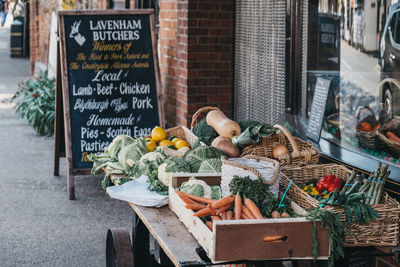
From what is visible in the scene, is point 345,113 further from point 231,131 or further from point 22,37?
point 22,37

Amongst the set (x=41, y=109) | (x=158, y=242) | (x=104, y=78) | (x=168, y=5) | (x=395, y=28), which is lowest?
(x=158, y=242)

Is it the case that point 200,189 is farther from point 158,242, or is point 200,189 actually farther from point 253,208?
point 253,208

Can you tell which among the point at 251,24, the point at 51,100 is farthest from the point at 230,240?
the point at 51,100

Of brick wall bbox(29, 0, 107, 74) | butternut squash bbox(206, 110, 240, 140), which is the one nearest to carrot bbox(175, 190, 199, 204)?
butternut squash bbox(206, 110, 240, 140)

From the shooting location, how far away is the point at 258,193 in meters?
3.49

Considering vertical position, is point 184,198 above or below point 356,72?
below

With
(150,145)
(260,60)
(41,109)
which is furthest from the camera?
(41,109)

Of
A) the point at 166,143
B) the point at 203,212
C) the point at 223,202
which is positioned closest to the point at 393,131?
the point at 166,143

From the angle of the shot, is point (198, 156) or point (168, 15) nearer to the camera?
point (198, 156)

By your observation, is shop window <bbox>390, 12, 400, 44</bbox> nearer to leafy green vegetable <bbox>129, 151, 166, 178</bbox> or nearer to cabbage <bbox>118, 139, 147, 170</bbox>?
leafy green vegetable <bbox>129, 151, 166, 178</bbox>

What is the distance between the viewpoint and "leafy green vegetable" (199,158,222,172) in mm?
4246

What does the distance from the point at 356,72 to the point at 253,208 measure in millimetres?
2502

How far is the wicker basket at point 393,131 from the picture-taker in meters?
4.90

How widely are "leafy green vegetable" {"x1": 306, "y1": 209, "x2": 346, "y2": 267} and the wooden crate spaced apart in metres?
0.02
